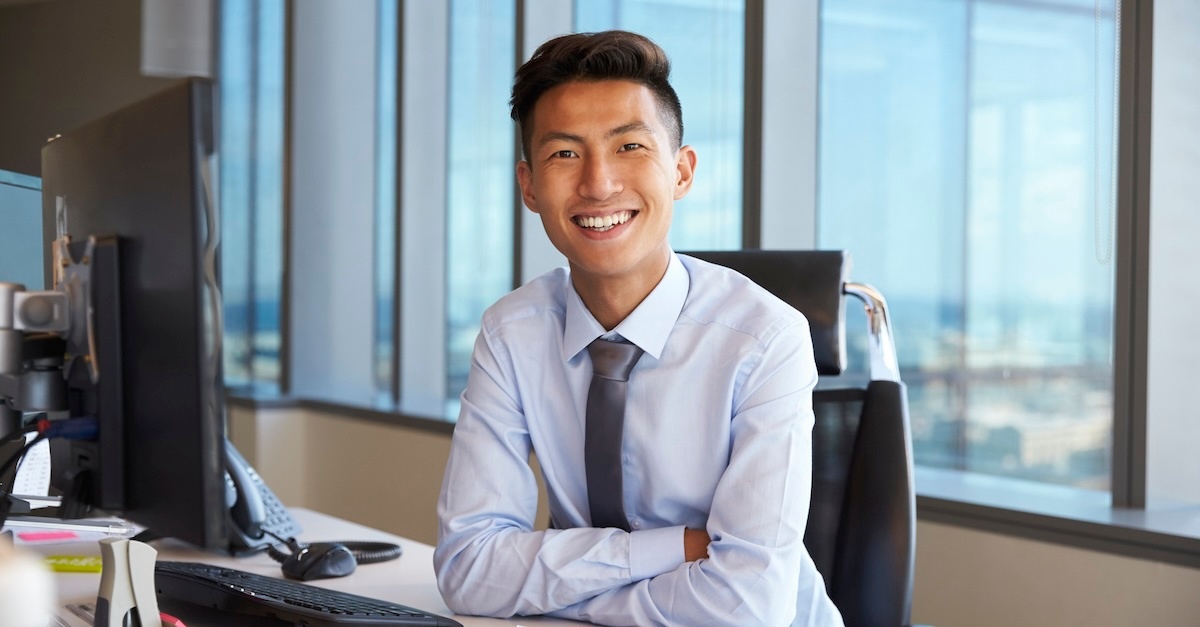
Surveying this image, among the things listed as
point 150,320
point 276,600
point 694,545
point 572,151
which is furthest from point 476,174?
point 150,320

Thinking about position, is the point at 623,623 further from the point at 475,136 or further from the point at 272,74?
the point at 272,74

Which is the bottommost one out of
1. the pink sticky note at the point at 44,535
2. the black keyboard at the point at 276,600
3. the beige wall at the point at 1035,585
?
the beige wall at the point at 1035,585

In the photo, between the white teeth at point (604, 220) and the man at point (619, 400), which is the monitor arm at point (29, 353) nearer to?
the man at point (619, 400)

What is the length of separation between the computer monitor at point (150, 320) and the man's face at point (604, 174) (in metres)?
0.60

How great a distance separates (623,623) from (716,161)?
6.56 ft

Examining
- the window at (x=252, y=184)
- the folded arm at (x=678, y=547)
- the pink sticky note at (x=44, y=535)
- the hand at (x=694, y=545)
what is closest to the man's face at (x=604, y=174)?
the folded arm at (x=678, y=547)

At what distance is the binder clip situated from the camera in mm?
950

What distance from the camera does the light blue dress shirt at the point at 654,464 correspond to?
1348 millimetres

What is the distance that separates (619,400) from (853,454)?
1.41 feet

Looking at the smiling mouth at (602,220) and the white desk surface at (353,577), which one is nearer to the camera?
the white desk surface at (353,577)

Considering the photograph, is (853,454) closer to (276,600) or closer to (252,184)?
(276,600)

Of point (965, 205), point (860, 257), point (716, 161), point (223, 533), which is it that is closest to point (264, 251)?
point (716, 161)

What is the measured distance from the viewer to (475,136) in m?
4.04

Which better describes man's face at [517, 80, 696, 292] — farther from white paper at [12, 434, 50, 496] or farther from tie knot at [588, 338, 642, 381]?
white paper at [12, 434, 50, 496]
